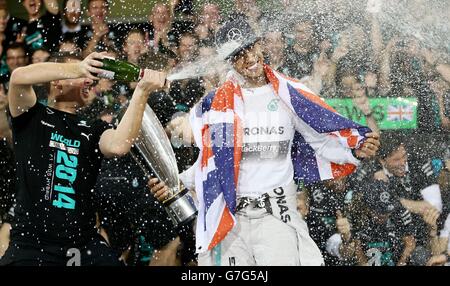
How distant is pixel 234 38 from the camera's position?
16.9 ft

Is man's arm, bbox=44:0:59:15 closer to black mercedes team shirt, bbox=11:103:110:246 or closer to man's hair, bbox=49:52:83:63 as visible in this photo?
man's hair, bbox=49:52:83:63

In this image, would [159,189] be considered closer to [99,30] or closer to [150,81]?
[150,81]

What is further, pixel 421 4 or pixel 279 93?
pixel 421 4

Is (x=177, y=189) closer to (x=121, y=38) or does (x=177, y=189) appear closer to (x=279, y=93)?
(x=279, y=93)

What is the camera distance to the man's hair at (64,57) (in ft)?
18.0

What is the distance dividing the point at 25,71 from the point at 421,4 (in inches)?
128

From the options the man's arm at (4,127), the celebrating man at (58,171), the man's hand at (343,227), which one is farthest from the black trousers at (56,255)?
the man's hand at (343,227)

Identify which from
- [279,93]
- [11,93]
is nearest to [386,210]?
[279,93]

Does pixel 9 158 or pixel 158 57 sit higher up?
pixel 158 57

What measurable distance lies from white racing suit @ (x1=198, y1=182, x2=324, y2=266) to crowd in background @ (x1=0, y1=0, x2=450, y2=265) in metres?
0.69

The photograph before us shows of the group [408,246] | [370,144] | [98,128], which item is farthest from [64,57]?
[408,246]

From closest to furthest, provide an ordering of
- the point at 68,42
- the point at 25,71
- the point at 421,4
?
the point at 25,71 → the point at 68,42 → the point at 421,4

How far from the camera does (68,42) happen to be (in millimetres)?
6148

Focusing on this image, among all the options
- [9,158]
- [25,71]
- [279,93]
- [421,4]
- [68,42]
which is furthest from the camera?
[421,4]
